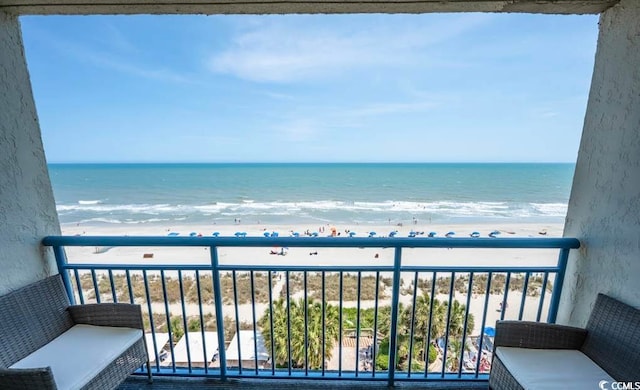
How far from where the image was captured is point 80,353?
142cm

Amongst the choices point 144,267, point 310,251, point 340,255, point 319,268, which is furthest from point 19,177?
point 310,251

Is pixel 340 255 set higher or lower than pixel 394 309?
Result: lower

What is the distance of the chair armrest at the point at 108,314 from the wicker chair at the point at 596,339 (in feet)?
6.56

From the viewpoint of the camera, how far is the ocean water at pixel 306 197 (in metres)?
15.4

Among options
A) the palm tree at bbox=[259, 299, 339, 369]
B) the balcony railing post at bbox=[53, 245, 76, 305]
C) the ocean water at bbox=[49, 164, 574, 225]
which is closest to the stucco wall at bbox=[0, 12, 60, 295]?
the balcony railing post at bbox=[53, 245, 76, 305]

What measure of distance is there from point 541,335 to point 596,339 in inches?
8.9

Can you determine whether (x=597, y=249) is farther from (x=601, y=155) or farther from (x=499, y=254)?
(x=499, y=254)

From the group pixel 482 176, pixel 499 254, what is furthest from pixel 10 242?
pixel 482 176

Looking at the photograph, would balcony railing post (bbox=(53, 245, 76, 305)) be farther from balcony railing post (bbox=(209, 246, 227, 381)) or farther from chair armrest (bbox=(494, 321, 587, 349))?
chair armrest (bbox=(494, 321, 587, 349))

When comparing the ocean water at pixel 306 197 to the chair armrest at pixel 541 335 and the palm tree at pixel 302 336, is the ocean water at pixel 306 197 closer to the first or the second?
the palm tree at pixel 302 336

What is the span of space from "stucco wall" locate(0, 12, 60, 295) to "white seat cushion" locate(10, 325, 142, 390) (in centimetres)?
42

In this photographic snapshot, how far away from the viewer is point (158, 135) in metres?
24.4

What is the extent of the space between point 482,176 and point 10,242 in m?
32.3

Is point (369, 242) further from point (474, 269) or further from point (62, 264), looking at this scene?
point (62, 264)
